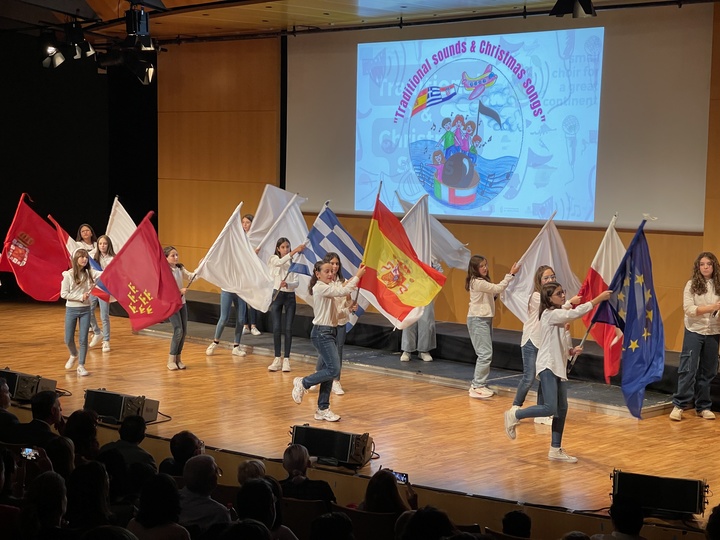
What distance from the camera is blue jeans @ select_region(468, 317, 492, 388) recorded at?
10.7 m

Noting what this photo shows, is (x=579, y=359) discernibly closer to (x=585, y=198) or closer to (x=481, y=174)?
(x=585, y=198)

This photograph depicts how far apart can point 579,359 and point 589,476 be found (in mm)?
3538

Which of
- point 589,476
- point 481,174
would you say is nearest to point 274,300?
point 481,174

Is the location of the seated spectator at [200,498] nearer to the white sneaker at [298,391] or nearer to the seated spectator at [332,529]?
the seated spectator at [332,529]

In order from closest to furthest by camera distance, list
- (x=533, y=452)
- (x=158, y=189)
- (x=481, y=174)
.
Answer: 1. (x=533, y=452)
2. (x=481, y=174)
3. (x=158, y=189)

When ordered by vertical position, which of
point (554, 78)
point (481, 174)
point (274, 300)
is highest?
point (554, 78)

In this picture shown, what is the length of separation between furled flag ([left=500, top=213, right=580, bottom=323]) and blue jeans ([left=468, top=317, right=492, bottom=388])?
0.67 m

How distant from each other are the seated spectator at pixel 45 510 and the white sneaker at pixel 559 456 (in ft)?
16.8

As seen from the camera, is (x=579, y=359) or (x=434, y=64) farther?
(x=434, y=64)

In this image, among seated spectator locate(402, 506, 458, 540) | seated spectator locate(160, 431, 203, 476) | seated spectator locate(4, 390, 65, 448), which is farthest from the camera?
seated spectator locate(4, 390, 65, 448)

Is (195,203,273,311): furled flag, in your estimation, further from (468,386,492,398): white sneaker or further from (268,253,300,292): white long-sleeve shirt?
(468,386,492,398): white sneaker

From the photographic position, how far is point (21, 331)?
1445 cm

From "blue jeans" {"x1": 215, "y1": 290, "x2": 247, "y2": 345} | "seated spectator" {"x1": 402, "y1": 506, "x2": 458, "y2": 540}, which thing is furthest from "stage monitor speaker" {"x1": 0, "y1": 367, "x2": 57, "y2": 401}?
"seated spectator" {"x1": 402, "y1": 506, "x2": 458, "y2": 540}

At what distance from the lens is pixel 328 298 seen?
30.9 ft
